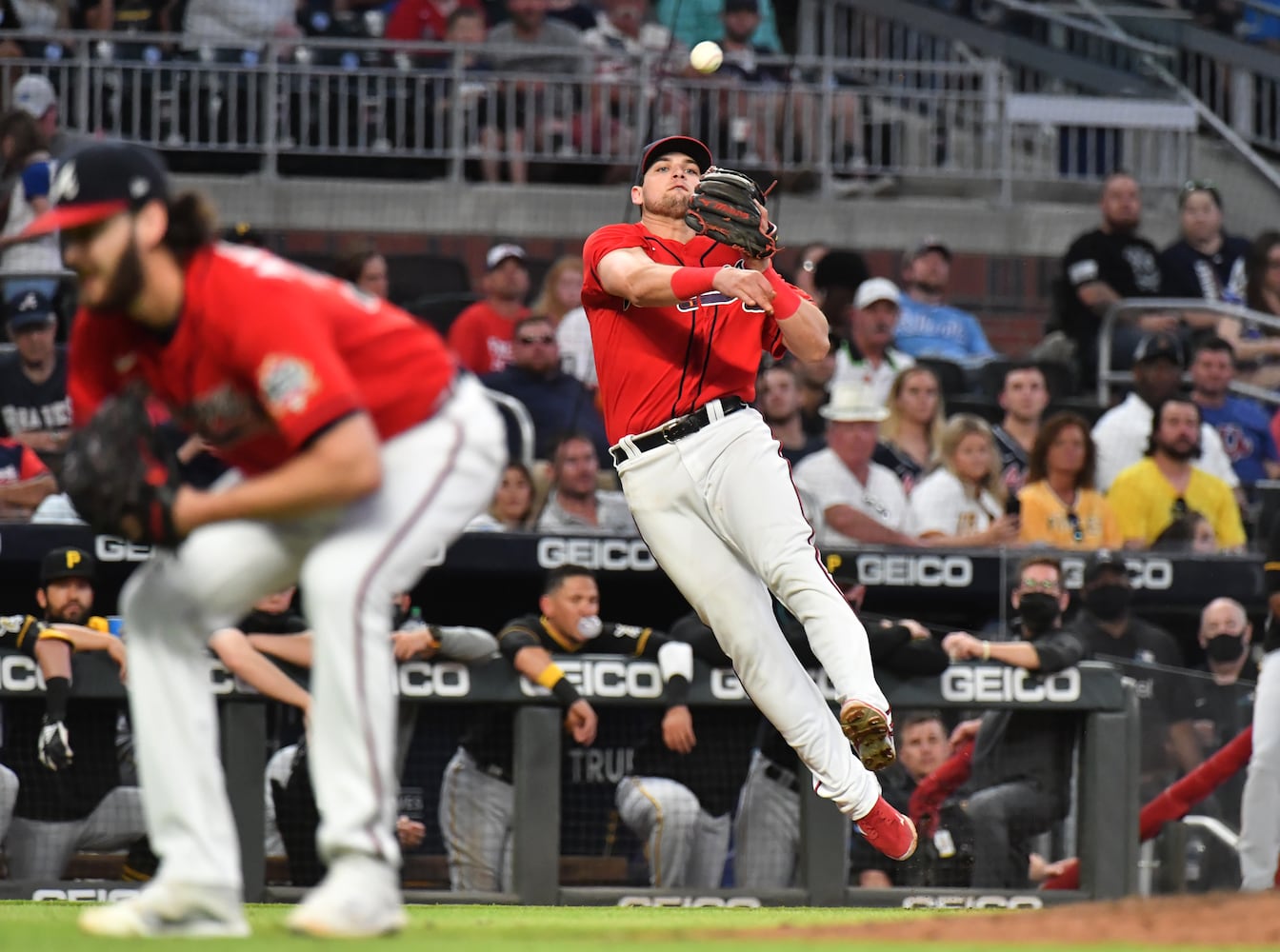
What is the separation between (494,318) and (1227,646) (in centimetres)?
434

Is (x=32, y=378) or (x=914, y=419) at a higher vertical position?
(x=32, y=378)

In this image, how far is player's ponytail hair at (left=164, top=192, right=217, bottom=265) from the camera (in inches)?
160

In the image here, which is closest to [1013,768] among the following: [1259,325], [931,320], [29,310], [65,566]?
[65,566]

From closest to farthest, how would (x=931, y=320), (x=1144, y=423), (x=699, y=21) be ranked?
1. (x=1144, y=423)
2. (x=931, y=320)
3. (x=699, y=21)

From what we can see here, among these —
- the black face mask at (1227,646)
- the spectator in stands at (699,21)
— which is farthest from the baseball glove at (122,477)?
the spectator in stands at (699,21)

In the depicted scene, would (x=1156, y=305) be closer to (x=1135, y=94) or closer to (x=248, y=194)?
(x=1135, y=94)

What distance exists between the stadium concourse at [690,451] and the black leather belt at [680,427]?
21 mm

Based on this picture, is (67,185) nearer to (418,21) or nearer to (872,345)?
(872,345)

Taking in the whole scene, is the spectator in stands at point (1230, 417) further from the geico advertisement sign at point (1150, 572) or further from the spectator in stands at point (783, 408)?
the spectator in stands at point (783, 408)

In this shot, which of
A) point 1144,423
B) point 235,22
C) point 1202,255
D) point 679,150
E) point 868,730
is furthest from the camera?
point 235,22

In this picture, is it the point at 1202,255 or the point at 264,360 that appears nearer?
the point at 264,360

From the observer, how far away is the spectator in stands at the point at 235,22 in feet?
45.0

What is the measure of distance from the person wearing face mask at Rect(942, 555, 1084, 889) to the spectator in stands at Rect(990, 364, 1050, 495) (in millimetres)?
2335

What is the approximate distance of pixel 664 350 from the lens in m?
6.01
